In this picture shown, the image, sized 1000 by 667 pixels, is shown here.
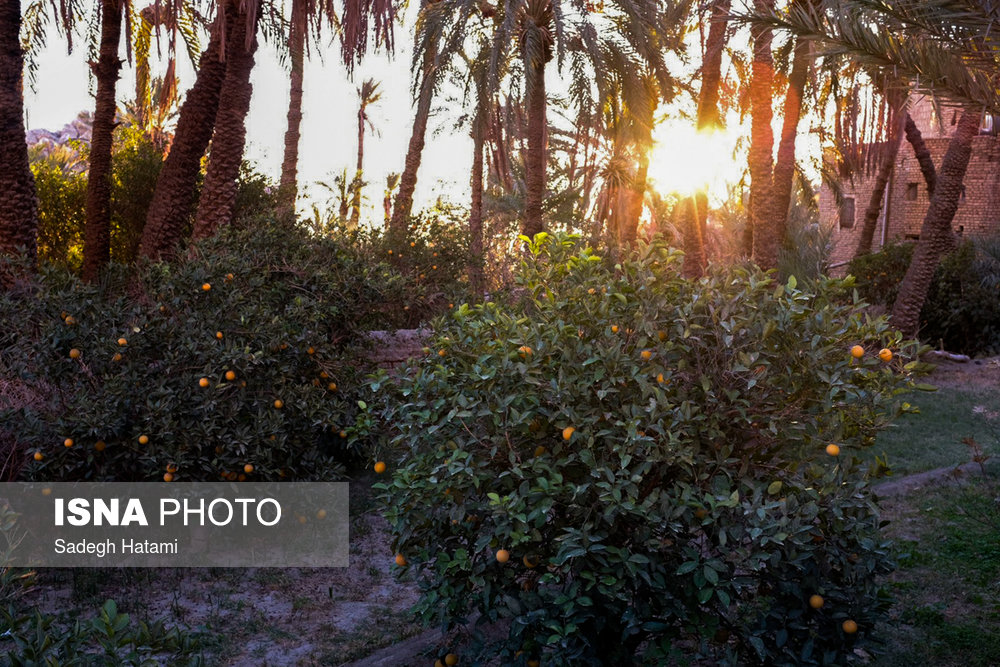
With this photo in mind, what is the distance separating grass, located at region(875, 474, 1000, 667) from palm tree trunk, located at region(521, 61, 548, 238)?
9.06 metres

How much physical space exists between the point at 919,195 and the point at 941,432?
1093 inches

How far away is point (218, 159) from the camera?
11.5 metres

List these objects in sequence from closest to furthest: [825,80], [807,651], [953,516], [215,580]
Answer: [807,651] < [215,580] < [953,516] < [825,80]

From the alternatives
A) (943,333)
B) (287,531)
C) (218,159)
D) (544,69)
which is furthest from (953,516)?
(943,333)

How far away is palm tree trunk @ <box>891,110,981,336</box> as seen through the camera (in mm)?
15555

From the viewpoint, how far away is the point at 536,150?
15.7 m

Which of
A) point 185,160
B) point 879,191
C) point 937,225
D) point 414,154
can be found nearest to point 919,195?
point 879,191

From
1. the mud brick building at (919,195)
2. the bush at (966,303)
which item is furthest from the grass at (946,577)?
the mud brick building at (919,195)

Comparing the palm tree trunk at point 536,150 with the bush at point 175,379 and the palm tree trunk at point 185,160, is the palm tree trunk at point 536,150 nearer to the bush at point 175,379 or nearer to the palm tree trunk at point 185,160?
the palm tree trunk at point 185,160

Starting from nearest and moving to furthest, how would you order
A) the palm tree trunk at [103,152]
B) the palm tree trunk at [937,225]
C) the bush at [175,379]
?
the bush at [175,379], the palm tree trunk at [103,152], the palm tree trunk at [937,225]

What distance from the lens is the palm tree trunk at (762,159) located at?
16.6 metres

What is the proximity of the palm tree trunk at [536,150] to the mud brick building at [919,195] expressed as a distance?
579 inches

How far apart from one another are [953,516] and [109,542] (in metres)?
6.90

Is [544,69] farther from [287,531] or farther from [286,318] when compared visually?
[287,531]
